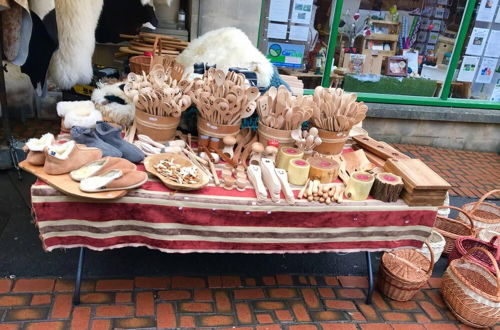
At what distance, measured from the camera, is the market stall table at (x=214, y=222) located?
6.77 feet

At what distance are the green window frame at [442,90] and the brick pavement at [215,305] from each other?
308cm

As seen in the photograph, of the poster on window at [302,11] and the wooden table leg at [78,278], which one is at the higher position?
the poster on window at [302,11]

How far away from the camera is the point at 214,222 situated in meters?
2.17

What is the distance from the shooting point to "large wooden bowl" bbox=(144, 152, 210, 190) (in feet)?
6.89

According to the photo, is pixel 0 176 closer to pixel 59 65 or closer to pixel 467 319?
pixel 59 65

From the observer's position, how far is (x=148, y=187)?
6.95 feet

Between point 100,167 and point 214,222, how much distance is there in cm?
65

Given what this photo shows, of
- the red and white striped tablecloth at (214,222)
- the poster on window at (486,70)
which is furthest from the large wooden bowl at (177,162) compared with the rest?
the poster on window at (486,70)

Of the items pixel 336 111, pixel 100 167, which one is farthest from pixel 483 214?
pixel 100 167

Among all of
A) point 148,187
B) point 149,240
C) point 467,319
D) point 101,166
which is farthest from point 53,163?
point 467,319

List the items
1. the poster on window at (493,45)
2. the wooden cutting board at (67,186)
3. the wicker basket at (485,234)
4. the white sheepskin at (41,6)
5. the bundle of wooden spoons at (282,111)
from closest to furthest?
the wooden cutting board at (67,186)
the white sheepskin at (41,6)
the bundle of wooden spoons at (282,111)
the wicker basket at (485,234)
the poster on window at (493,45)

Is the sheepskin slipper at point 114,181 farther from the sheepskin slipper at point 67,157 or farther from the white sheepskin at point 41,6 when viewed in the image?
the white sheepskin at point 41,6

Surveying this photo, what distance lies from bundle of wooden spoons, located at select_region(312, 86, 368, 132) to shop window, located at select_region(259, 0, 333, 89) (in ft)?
8.60

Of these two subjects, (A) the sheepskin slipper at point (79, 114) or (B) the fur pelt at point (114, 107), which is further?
(B) the fur pelt at point (114, 107)
